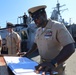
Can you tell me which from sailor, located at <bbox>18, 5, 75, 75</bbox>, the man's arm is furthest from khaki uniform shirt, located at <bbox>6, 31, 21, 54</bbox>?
the man's arm

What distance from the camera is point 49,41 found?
3.01 meters

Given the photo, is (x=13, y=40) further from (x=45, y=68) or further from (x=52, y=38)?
(x=45, y=68)

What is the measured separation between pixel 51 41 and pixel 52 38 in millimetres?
63

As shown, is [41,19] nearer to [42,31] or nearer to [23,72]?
[42,31]

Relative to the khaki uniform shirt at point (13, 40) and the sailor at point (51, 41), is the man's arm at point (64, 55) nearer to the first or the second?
the sailor at point (51, 41)

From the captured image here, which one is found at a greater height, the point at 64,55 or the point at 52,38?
the point at 52,38

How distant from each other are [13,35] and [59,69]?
5.65 m

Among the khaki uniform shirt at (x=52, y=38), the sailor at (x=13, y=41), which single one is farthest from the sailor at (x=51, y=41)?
the sailor at (x=13, y=41)

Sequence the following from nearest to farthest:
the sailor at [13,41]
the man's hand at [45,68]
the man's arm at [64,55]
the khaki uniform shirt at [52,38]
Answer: the man's hand at [45,68] → the man's arm at [64,55] → the khaki uniform shirt at [52,38] → the sailor at [13,41]

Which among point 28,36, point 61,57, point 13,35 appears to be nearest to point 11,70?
point 61,57

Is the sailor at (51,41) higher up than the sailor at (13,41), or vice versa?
the sailor at (51,41)

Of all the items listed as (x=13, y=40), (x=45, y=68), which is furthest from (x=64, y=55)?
(x=13, y=40)

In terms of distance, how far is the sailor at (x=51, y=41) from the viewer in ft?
8.12

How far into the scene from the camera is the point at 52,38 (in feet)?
9.64
